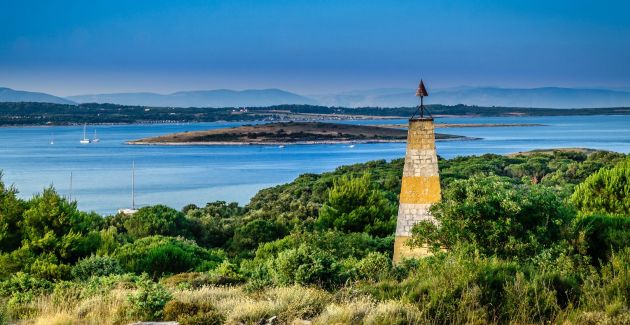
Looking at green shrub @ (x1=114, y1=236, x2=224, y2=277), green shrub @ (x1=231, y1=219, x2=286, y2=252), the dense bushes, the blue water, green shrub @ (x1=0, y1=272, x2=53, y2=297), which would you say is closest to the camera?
green shrub @ (x1=0, y1=272, x2=53, y2=297)

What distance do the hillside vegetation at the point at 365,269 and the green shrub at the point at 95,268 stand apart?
0.12 feet

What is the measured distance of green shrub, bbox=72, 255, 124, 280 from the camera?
15.0m

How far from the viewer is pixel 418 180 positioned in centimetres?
1845

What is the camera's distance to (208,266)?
65.0 feet

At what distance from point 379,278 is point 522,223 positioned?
5.87 meters

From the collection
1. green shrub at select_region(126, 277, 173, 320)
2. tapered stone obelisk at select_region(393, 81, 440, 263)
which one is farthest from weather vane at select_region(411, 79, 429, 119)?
green shrub at select_region(126, 277, 173, 320)

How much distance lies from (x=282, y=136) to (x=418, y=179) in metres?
155

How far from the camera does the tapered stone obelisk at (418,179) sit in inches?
724

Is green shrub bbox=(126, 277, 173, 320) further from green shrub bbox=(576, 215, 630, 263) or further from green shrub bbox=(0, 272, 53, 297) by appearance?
green shrub bbox=(576, 215, 630, 263)

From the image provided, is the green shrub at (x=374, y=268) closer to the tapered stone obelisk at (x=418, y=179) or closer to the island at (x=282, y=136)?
the tapered stone obelisk at (x=418, y=179)

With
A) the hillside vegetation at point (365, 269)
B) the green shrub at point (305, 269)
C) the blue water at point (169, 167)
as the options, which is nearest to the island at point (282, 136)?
the blue water at point (169, 167)

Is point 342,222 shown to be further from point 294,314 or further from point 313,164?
point 313,164

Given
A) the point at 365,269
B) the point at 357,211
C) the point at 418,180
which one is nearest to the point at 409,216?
the point at 418,180

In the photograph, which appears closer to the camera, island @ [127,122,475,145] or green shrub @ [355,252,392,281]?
green shrub @ [355,252,392,281]
